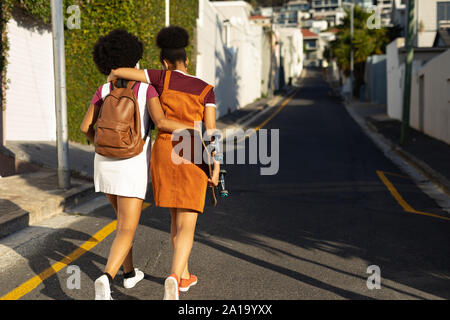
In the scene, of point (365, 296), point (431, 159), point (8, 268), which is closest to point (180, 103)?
point (365, 296)

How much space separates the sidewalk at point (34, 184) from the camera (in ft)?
23.0

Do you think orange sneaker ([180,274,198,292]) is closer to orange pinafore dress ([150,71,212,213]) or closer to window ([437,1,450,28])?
orange pinafore dress ([150,71,212,213])

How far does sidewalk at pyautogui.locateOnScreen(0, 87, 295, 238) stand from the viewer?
7020 millimetres

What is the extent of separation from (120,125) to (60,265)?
1911mm

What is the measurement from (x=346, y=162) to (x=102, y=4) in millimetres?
7641

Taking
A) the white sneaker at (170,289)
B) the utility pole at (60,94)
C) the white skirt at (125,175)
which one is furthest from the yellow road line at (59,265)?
the utility pole at (60,94)

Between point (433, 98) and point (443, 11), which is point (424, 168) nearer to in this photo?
point (433, 98)

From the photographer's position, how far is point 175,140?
398 centimetres

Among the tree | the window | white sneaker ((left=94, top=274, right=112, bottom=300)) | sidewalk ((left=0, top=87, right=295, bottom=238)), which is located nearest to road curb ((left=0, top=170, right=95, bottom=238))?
sidewalk ((left=0, top=87, right=295, bottom=238))

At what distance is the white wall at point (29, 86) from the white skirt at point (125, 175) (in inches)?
332

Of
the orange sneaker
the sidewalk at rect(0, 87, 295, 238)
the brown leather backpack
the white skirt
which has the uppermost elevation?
the brown leather backpack

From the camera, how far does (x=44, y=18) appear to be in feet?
41.4

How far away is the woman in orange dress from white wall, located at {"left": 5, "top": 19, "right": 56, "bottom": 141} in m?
8.51

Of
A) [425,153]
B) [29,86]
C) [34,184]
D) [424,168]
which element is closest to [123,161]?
[34,184]
